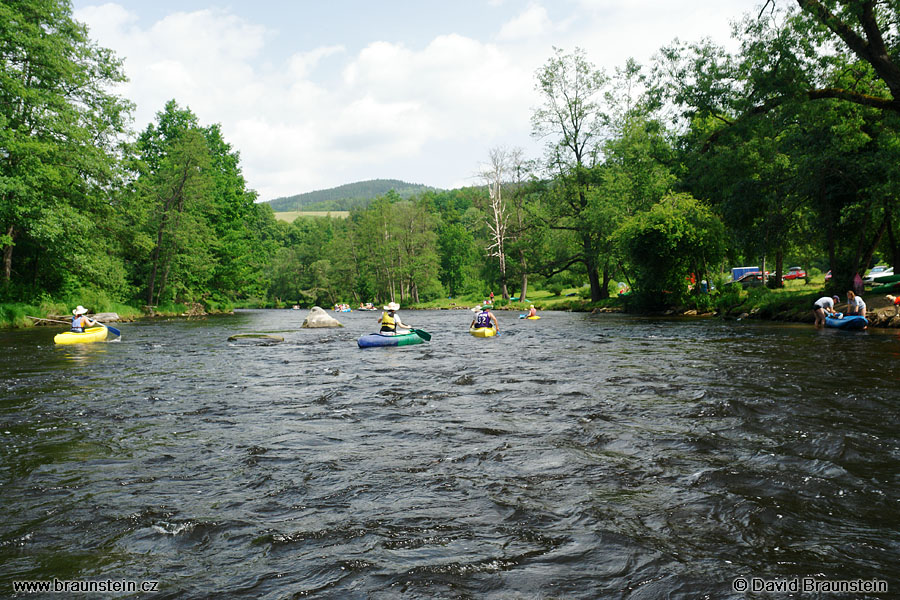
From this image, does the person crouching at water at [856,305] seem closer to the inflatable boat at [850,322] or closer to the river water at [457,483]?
the inflatable boat at [850,322]

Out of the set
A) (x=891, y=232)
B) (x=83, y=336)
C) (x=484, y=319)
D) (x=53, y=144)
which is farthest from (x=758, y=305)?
(x=53, y=144)

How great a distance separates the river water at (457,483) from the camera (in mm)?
3387

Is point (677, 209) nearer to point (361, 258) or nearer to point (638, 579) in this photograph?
point (638, 579)

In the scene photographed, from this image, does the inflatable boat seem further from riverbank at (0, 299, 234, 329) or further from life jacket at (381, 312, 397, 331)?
riverbank at (0, 299, 234, 329)

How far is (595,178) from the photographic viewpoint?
41.2 meters

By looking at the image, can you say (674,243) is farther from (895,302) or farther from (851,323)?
(851,323)

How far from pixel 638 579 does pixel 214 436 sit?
545cm

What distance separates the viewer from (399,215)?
71938 millimetres

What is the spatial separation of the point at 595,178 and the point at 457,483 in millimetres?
39514

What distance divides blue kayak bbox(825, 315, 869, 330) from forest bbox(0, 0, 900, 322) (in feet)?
14.3

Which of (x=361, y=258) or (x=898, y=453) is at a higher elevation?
(x=361, y=258)

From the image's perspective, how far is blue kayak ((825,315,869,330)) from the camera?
17677mm

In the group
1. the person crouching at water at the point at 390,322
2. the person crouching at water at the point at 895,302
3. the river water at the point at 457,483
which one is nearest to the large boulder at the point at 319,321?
the person crouching at water at the point at 390,322

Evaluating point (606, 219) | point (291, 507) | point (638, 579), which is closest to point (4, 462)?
point (291, 507)
